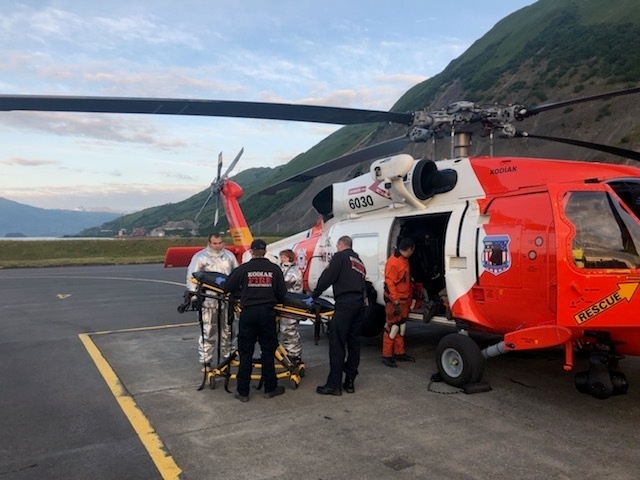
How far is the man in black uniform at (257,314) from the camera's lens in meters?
5.74

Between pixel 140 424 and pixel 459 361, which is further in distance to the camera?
pixel 459 361

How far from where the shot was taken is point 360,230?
8320 millimetres

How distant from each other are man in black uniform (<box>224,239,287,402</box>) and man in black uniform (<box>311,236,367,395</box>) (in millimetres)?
575

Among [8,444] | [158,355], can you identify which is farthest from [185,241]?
[8,444]

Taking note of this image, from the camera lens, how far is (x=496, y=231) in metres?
5.93

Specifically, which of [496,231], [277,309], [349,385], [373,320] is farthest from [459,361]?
[373,320]

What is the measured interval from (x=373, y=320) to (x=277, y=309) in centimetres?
293

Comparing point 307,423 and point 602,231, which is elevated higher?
point 602,231

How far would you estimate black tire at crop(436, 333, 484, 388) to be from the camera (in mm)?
5938

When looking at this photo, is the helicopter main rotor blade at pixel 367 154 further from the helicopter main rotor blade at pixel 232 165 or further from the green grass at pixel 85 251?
the green grass at pixel 85 251

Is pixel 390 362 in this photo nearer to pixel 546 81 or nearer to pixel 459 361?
pixel 459 361

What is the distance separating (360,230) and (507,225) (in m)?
2.91

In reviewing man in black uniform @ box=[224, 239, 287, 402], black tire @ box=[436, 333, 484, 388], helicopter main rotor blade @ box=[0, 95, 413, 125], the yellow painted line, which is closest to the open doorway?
black tire @ box=[436, 333, 484, 388]

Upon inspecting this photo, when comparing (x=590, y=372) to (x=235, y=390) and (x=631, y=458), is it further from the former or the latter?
(x=235, y=390)
